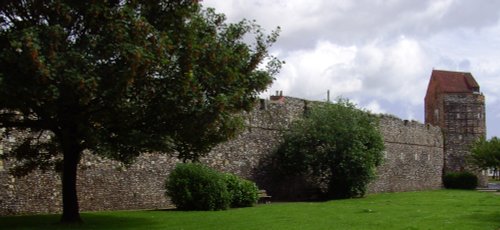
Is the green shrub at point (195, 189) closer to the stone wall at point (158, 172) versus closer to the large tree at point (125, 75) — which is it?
the stone wall at point (158, 172)

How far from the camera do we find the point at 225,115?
49.1ft

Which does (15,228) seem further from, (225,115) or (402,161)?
(402,161)

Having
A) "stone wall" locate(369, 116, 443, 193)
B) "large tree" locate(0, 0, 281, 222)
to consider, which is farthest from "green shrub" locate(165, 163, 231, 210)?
"stone wall" locate(369, 116, 443, 193)

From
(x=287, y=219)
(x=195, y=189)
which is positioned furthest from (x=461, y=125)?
(x=287, y=219)

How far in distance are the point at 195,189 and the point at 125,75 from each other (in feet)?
A: 31.0

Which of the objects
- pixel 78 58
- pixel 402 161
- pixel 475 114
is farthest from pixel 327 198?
pixel 475 114

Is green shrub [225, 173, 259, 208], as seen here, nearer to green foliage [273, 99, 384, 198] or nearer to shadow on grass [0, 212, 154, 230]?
shadow on grass [0, 212, 154, 230]

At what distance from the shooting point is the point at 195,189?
21.3 metres

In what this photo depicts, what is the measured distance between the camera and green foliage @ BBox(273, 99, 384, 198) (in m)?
28.6

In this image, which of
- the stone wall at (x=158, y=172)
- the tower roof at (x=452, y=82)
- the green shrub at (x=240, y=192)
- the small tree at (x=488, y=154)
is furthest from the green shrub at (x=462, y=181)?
the green shrub at (x=240, y=192)

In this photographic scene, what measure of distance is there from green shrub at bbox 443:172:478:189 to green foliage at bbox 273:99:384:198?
20431mm

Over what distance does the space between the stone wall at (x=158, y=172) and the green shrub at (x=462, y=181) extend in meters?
Result: 6.58

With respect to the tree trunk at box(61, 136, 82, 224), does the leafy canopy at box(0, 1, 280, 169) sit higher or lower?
higher

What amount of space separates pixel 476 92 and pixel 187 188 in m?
39.9
